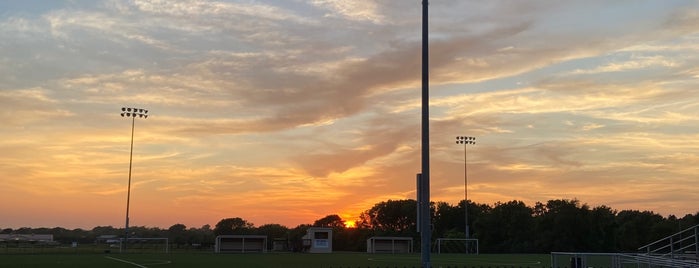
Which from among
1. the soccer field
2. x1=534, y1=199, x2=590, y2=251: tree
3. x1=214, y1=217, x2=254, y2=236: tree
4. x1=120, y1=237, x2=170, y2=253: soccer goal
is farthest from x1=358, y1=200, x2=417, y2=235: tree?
the soccer field

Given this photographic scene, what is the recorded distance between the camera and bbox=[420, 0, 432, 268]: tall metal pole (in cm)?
1680

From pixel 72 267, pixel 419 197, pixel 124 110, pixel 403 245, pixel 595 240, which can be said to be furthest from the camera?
pixel 403 245

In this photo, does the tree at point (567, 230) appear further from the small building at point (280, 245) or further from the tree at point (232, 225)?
the tree at point (232, 225)

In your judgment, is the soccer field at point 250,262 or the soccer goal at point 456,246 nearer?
the soccer field at point 250,262

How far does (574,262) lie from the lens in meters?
23.3

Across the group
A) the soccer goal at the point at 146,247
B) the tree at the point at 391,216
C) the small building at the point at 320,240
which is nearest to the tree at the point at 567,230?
the small building at the point at 320,240

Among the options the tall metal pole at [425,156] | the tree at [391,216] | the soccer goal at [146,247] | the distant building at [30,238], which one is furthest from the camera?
the tree at [391,216]

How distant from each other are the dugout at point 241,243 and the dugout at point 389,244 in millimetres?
17258

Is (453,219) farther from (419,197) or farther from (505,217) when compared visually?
(419,197)

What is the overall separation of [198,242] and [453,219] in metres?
52.6

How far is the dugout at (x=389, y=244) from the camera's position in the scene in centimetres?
10827

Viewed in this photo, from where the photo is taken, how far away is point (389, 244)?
366 feet

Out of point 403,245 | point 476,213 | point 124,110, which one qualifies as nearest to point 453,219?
point 476,213

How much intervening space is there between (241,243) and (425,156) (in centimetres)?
9587
